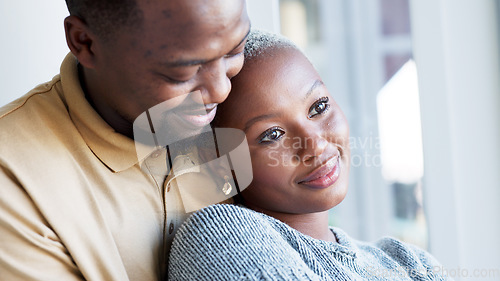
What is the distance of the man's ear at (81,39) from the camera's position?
82cm

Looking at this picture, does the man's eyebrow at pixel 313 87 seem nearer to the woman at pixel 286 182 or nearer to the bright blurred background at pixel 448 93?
the woman at pixel 286 182

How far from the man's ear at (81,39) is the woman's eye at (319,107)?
0.38m

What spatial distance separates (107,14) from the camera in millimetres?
789

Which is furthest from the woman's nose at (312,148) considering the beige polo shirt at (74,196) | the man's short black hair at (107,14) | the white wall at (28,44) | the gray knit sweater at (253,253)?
the white wall at (28,44)

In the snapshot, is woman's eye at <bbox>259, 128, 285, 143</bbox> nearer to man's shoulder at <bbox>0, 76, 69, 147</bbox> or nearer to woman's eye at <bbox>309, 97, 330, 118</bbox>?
woman's eye at <bbox>309, 97, 330, 118</bbox>

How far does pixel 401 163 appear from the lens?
97.3 inches

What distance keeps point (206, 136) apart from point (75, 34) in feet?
1.02

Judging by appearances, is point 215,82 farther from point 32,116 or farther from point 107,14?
point 32,116

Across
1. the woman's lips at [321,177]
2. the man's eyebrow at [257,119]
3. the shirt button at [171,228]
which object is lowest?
the shirt button at [171,228]

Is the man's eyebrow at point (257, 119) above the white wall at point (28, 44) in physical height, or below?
below

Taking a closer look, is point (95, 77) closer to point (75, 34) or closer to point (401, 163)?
point (75, 34)

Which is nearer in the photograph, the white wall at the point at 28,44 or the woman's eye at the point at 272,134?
the woman's eye at the point at 272,134

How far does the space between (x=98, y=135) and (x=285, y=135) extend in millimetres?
315

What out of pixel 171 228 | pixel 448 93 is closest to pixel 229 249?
pixel 171 228
